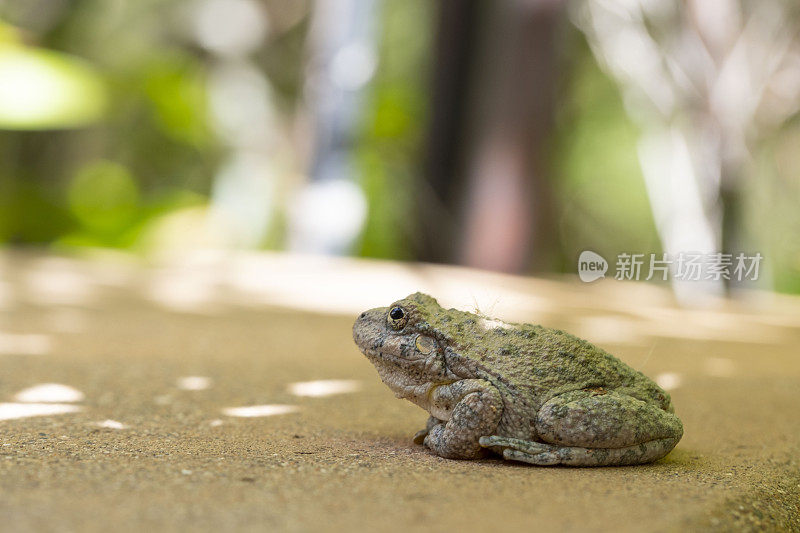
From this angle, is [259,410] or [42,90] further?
[42,90]

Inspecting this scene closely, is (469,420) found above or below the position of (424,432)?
above

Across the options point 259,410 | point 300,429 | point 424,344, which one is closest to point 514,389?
point 424,344

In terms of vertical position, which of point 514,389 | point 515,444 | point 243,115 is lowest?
point 515,444

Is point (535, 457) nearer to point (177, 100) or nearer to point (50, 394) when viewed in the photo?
point (50, 394)

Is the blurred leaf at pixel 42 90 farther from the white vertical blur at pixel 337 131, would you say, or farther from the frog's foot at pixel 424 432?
the frog's foot at pixel 424 432

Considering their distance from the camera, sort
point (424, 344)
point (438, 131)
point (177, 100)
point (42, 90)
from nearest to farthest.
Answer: point (424, 344) < point (42, 90) < point (438, 131) < point (177, 100)

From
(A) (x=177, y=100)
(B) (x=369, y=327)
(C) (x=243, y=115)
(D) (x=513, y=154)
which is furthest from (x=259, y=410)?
(C) (x=243, y=115)

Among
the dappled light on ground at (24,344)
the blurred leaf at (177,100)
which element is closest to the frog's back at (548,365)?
the dappled light on ground at (24,344)

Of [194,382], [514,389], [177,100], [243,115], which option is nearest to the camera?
[514,389]
